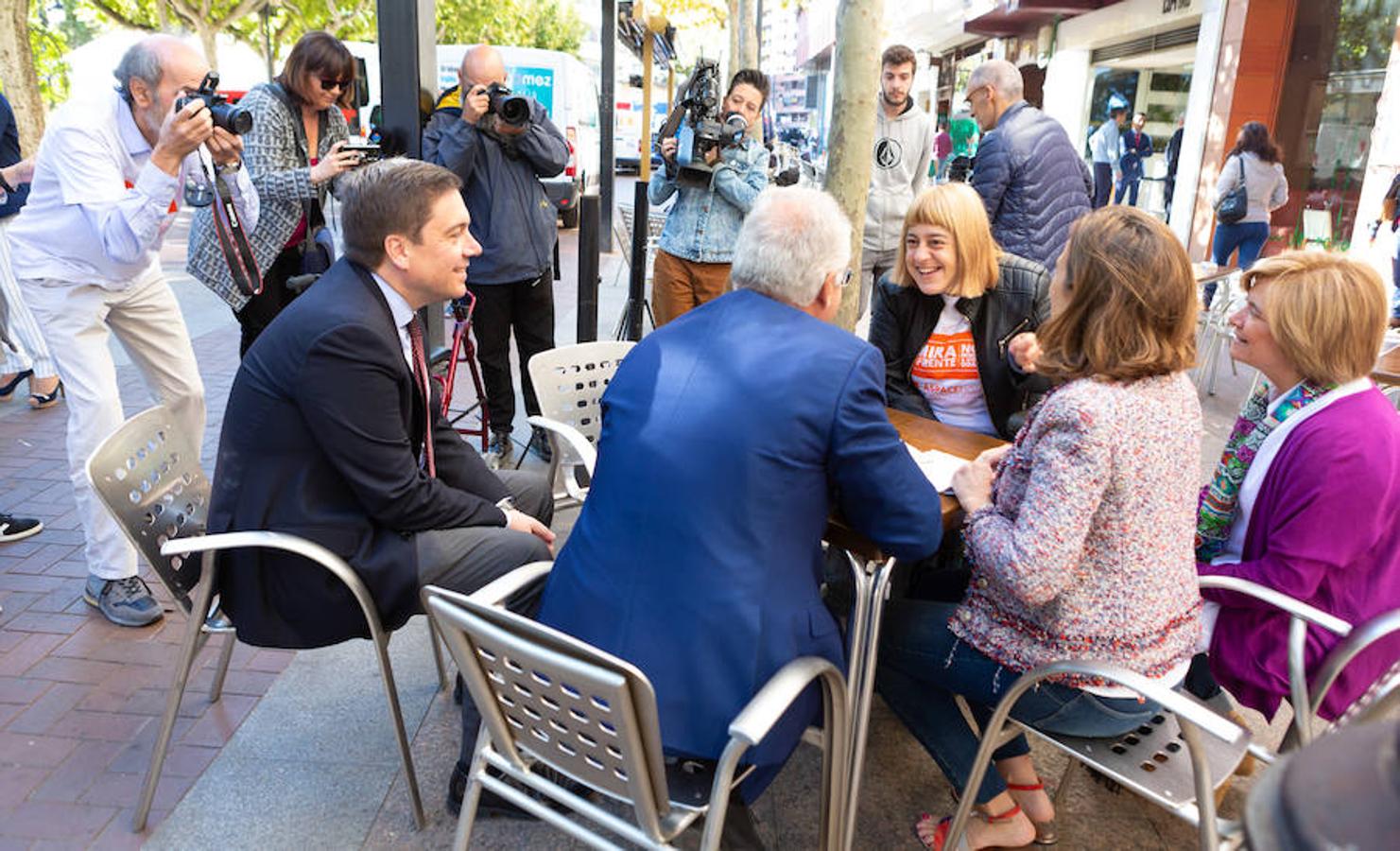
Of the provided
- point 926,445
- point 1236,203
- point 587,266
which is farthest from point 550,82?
point 926,445

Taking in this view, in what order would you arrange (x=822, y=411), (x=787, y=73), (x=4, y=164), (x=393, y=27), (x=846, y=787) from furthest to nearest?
(x=787, y=73) → (x=4, y=164) → (x=393, y=27) → (x=846, y=787) → (x=822, y=411)

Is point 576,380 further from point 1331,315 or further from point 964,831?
point 1331,315

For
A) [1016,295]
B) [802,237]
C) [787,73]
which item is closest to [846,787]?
[802,237]

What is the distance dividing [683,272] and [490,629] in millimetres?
3601

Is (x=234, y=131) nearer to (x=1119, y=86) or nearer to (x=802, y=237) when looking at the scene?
(x=802, y=237)

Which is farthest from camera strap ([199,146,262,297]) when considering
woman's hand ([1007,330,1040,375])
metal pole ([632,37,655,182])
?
metal pole ([632,37,655,182])

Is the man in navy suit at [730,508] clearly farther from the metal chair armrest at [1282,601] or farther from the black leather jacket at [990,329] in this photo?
the black leather jacket at [990,329]

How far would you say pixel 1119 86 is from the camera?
15.7 metres

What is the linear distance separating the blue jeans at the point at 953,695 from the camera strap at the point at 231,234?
2310mm

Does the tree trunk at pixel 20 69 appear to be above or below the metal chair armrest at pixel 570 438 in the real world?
above

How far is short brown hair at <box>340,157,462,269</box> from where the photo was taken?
2242mm

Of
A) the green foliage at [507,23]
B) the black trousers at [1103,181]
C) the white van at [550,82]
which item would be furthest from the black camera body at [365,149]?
the green foliage at [507,23]

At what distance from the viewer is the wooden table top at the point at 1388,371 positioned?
336 cm

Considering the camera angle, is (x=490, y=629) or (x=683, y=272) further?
(x=683, y=272)
